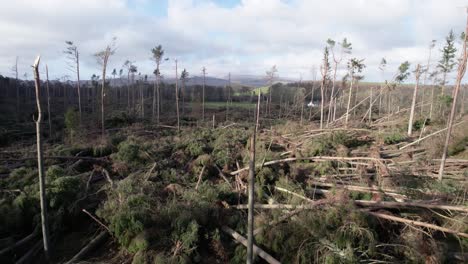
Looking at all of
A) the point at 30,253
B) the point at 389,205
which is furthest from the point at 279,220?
the point at 30,253

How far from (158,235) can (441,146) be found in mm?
9396

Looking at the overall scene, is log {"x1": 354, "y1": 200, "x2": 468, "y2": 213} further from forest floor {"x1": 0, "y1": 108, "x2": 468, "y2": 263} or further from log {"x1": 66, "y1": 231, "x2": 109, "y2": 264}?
log {"x1": 66, "y1": 231, "x2": 109, "y2": 264}

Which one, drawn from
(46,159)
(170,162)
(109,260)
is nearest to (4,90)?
(46,159)

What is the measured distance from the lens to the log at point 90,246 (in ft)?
13.8

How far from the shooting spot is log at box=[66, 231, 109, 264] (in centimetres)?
419

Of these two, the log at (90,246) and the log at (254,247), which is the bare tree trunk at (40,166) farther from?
the log at (254,247)

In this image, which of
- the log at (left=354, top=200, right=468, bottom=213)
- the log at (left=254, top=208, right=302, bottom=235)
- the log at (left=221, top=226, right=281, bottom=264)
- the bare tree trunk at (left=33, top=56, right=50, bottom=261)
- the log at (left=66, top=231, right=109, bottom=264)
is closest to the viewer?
the bare tree trunk at (left=33, top=56, right=50, bottom=261)

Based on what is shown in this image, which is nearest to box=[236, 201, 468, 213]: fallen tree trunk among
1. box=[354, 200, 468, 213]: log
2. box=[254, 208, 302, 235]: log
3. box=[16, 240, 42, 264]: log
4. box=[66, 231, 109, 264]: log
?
box=[354, 200, 468, 213]: log

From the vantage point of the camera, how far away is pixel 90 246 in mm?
4488

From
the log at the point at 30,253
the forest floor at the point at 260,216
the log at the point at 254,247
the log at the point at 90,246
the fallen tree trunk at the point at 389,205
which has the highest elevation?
the fallen tree trunk at the point at 389,205

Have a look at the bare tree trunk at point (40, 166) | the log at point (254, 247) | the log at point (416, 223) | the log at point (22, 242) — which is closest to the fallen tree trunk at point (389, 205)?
the log at point (416, 223)

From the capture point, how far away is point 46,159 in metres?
8.23

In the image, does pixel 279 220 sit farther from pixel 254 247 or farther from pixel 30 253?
pixel 30 253

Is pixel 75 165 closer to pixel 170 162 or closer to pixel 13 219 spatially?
pixel 170 162
